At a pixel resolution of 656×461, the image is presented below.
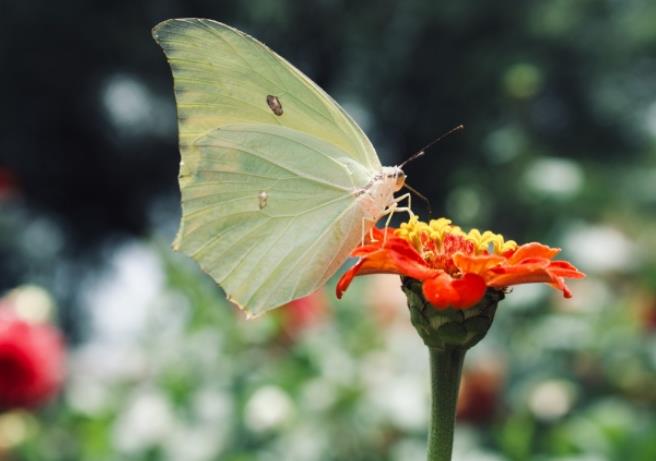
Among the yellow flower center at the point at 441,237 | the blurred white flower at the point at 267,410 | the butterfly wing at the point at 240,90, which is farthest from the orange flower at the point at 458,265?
the blurred white flower at the point at 267,410

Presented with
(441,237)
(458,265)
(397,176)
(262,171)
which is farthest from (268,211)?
(458,265)

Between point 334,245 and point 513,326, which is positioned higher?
point 334,245

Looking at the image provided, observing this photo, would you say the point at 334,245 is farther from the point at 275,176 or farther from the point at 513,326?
the point at 513,326

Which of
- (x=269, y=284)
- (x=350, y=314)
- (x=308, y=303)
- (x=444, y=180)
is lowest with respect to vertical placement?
(x=444, y=180)

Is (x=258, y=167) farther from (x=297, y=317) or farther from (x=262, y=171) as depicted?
(x=297, y=317)

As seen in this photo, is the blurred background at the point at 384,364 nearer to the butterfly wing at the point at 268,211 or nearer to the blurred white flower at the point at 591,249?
the blurred white flower at the point at 591,249

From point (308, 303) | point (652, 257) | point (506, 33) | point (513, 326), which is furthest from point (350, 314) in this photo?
point (506, 33)
